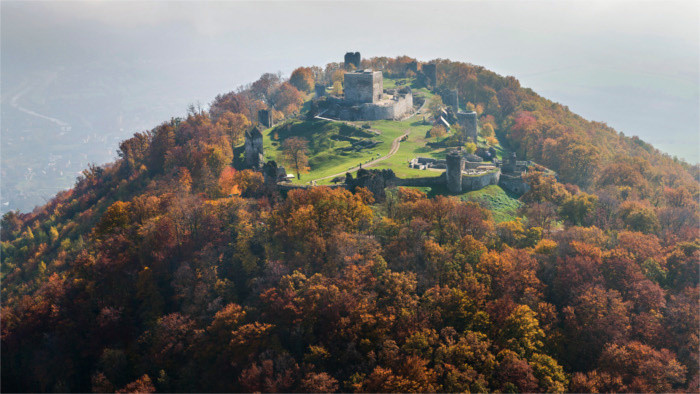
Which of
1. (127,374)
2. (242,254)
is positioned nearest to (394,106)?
(242,254)

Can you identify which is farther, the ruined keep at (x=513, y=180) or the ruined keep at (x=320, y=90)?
the ruined keep at (x=320, y=90)

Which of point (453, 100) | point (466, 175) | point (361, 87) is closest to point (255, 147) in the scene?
point (466, 175)

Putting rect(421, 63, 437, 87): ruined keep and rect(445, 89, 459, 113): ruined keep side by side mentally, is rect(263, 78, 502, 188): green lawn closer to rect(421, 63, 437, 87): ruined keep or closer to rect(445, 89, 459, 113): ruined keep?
rect(445, 89, 459, 113): ruined keep

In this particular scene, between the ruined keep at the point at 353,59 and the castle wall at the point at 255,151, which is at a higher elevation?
the ruined keep at the point at 353,59

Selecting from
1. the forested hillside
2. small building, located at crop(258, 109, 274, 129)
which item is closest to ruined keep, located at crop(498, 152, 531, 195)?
the forested hillside

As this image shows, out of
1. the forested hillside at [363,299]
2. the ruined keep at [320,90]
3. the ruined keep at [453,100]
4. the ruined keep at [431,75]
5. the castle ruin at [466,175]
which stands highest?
the ruined keep at [431,75]

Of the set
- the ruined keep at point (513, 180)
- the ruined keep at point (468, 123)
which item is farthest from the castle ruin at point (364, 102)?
the ruined keep at point (513, 180)

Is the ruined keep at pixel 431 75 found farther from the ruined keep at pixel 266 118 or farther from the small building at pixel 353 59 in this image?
the ruined keep at pixel 266 118
